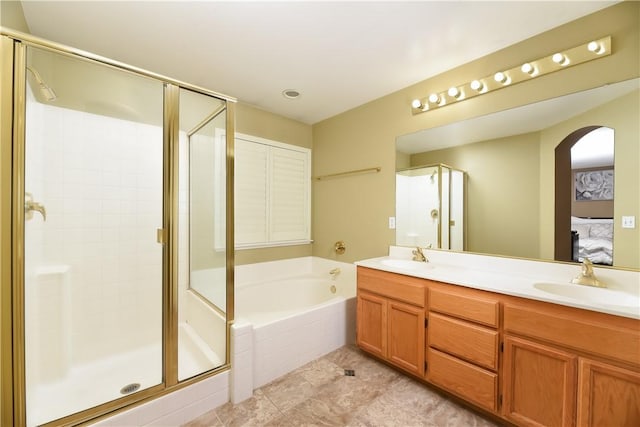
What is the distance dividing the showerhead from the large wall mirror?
2.58 meters

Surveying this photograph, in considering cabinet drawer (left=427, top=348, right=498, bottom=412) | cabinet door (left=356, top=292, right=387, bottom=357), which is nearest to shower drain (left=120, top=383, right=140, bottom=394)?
cabinet door (left=356, top=292, right=387, bottom=357)

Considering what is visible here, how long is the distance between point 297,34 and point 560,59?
A: 168cm

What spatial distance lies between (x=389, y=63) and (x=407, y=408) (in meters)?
2.47

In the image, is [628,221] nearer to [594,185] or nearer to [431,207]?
[594,185]

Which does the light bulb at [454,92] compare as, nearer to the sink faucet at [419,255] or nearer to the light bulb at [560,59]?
the light bulb at [560,59]

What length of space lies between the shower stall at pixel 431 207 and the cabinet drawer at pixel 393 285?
541 millimetres

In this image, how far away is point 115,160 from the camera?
214cm

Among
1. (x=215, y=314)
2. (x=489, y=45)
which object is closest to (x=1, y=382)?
(x=215, y=314)

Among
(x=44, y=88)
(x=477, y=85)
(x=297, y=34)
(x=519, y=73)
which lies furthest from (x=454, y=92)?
(x=44, y=88)

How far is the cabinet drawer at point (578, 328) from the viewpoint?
1086 millimetres

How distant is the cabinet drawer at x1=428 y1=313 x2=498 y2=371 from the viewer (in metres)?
1.46

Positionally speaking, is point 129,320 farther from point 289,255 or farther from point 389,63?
point 389,63

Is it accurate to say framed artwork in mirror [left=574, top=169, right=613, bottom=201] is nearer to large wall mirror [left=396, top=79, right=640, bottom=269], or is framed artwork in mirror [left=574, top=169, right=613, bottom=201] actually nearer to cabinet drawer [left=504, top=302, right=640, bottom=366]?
large wall mirror [left=396, top=79, right=640, bottom=269]

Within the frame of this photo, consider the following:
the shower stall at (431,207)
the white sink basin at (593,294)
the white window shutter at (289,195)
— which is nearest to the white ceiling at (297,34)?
the shower stall at (431,207)
